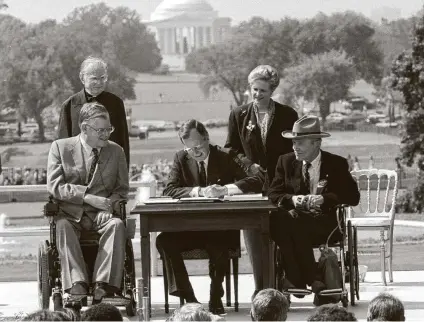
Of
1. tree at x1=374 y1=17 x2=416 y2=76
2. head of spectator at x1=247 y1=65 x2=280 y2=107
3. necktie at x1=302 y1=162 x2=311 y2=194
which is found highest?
tree at x1=374 y1=17 x2=416 y2=76

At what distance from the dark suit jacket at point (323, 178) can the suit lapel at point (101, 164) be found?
3.61 ft

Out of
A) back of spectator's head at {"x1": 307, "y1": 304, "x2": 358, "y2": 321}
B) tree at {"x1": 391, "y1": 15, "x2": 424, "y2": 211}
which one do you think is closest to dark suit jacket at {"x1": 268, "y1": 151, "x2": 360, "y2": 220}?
back of spectator's head at {"x1": 307, "y1": 304, "x2": 358, "y2": 321}

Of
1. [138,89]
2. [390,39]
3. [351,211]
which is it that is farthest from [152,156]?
[351,211]

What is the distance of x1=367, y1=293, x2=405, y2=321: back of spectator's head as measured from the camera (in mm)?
5402

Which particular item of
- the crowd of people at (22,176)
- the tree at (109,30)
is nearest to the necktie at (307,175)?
the crowd of people at (22,176)

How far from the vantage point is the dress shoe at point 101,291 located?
836 cm

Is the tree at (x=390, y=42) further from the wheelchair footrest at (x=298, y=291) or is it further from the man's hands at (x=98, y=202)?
the man's hands at (x=98, y=202)

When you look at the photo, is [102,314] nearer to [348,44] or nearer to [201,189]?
[201,189]

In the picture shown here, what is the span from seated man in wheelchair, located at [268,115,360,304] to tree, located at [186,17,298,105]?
155 ft

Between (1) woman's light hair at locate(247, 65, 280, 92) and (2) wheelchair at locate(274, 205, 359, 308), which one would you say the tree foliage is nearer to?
(1) woman's light hair at locate(247, 65, 280, 92)

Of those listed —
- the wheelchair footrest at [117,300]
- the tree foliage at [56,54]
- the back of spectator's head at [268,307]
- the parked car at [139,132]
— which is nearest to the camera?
the back of spectator's head at [268,307]

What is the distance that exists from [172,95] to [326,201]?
186 ft

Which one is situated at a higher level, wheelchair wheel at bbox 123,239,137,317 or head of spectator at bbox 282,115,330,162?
head of spectator at bbox 282,115,330,162

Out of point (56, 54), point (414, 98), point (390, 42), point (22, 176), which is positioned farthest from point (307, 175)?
point (390, 42)
